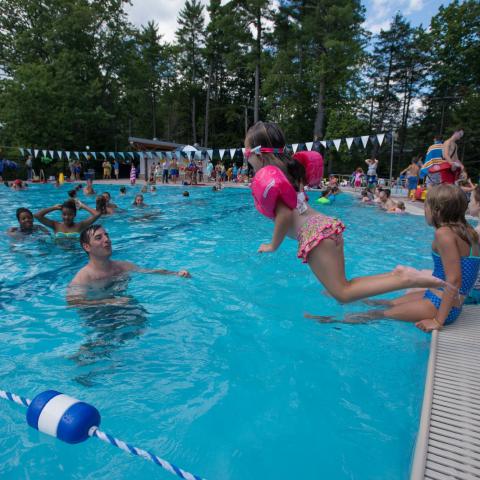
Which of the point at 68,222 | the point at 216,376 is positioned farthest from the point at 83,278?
the point at 68,222

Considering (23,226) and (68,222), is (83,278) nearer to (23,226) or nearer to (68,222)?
(68,222)

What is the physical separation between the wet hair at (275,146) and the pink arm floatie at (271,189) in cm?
17

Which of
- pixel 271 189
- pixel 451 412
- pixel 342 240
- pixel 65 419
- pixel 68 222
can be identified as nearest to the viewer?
pixel 65 419

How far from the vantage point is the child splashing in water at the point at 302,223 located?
2422mm

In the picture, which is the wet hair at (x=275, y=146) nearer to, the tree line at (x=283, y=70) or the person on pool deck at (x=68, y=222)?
the person on pool deck at (x=68, y=222)

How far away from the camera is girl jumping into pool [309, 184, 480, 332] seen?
9.23 feet

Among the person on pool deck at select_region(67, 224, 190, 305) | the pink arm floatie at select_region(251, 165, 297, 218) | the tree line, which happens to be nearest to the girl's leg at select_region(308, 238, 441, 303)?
the pink arm floatie at select_region(251, 165, 297, 218)

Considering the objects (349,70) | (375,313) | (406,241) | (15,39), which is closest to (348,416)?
(375,313)

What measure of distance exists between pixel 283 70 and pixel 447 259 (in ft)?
103

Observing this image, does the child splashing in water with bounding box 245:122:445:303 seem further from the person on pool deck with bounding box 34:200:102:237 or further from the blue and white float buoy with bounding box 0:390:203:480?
the person on pool deck with bounding box 34:200:102:237

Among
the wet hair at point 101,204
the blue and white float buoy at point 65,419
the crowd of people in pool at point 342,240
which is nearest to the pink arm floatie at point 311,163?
the crowd of people in pool at point 342,240

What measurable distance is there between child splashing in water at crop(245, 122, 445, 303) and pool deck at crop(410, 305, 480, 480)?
0.67 m

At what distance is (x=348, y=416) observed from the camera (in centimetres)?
262

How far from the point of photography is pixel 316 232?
253 cm
